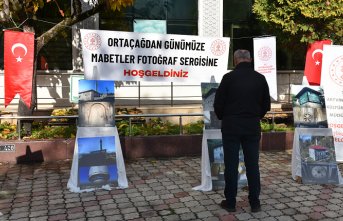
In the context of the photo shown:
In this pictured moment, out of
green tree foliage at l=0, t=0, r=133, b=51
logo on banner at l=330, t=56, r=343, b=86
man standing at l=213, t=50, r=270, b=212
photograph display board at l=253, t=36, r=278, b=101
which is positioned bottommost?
man standing at l=213, t=50, r=270, b=212

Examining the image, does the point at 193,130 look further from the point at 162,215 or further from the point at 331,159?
the point at 162,215

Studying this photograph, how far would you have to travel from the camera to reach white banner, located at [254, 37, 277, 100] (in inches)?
342

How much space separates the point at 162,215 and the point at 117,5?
13.7 feet

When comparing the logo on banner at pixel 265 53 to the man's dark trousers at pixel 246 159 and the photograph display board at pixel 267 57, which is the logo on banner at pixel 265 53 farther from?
the man's dark trousers at pixel 246 159

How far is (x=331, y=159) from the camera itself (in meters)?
6.29

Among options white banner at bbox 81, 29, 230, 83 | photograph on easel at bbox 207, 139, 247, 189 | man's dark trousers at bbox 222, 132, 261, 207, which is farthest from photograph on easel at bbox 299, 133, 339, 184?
white banner at bbox 81, 29, 230, 83

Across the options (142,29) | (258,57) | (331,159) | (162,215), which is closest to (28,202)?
(162,215)

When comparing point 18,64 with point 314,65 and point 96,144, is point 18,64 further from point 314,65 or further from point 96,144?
point 314,65

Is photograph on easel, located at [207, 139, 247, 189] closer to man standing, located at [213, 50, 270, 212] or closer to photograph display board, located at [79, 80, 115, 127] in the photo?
man standing, located at [213, 50, 270, 212]

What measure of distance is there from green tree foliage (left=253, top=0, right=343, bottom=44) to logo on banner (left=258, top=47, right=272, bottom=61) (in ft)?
4.57

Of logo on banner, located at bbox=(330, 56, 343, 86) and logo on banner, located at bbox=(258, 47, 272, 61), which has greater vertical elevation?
logo on banner, located at bbox=(258, 47, 272, 61)

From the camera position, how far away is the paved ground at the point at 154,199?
16.0ft

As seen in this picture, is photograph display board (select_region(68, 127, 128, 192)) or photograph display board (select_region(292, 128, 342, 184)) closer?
photograph display board (select_region(68, 127, 128, 192))

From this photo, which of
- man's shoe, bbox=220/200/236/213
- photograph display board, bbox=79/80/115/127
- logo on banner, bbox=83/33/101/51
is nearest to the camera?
man's shoe, bbox=220/200/236/213
